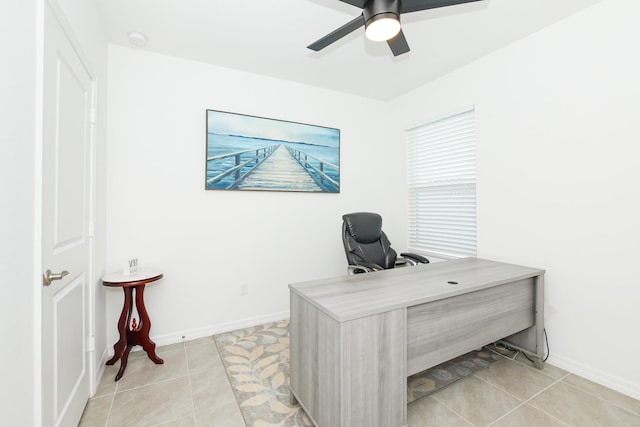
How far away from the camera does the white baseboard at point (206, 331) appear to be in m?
2.58

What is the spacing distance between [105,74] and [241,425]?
2.78 m

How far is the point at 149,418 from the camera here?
1.69 metres

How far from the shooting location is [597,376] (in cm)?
200

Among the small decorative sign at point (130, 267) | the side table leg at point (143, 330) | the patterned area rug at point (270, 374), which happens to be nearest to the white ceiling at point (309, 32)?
the small decorative sign at point (130, 267)

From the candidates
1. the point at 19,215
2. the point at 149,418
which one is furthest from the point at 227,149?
the point at 149,418

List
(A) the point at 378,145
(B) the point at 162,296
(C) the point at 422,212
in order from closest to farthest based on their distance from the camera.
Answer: (B) the point at 162,296, (C) the point at 422,212, (A) the point at 378,145

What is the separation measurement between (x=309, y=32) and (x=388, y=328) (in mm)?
2290

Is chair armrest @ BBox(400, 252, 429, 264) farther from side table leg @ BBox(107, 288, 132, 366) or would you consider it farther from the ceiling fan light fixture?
side table leg @ BBox(107, 288, 132, 366)

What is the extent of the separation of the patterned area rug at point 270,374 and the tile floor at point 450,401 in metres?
0.06

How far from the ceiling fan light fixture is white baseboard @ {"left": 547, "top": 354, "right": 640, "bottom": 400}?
2643mm

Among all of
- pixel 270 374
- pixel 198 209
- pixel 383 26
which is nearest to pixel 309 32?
pixel 383 26

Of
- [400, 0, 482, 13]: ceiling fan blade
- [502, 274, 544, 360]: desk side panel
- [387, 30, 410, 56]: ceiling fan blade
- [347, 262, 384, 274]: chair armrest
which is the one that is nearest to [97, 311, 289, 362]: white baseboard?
[347, 262, 384, 274]: chair armrest

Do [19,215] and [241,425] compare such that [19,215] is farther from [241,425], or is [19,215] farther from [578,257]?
[578,257]

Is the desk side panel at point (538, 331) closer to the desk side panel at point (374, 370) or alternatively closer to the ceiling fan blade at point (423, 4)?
the desk side panel at point (374, 370)
